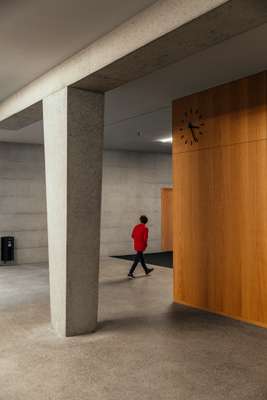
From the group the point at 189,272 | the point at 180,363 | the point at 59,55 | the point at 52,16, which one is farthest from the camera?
the point at 189,272

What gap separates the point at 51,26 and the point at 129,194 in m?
11.5

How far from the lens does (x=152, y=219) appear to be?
1703cm

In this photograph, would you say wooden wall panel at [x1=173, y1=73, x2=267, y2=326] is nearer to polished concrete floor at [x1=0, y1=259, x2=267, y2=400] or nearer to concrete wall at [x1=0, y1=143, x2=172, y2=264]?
polished concrete floor at [x1=0, y1=259, x2=267, y2=400]

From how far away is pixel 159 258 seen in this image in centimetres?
1542

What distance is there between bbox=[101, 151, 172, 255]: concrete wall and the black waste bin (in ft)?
10.9

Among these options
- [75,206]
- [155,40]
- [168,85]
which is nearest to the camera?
[155,40]

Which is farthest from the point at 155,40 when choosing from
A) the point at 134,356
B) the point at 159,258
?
the point at 159,258

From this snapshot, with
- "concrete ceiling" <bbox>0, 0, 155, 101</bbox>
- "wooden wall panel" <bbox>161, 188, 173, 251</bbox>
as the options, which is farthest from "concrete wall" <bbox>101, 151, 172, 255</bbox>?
"concrete ceiling" <bbox>0, 0, 155, 101</bbox>

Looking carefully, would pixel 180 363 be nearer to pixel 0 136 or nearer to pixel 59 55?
pixel 59 55

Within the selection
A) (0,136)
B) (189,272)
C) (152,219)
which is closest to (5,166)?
(0,136)

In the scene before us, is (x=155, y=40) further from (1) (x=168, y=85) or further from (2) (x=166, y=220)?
(2) (x=166, y=220)

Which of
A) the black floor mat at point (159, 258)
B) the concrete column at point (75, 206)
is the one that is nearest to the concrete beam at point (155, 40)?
the concrete column at point (75, 206)

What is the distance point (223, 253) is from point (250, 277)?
67cm

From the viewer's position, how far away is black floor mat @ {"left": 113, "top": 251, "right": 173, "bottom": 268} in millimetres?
14148
